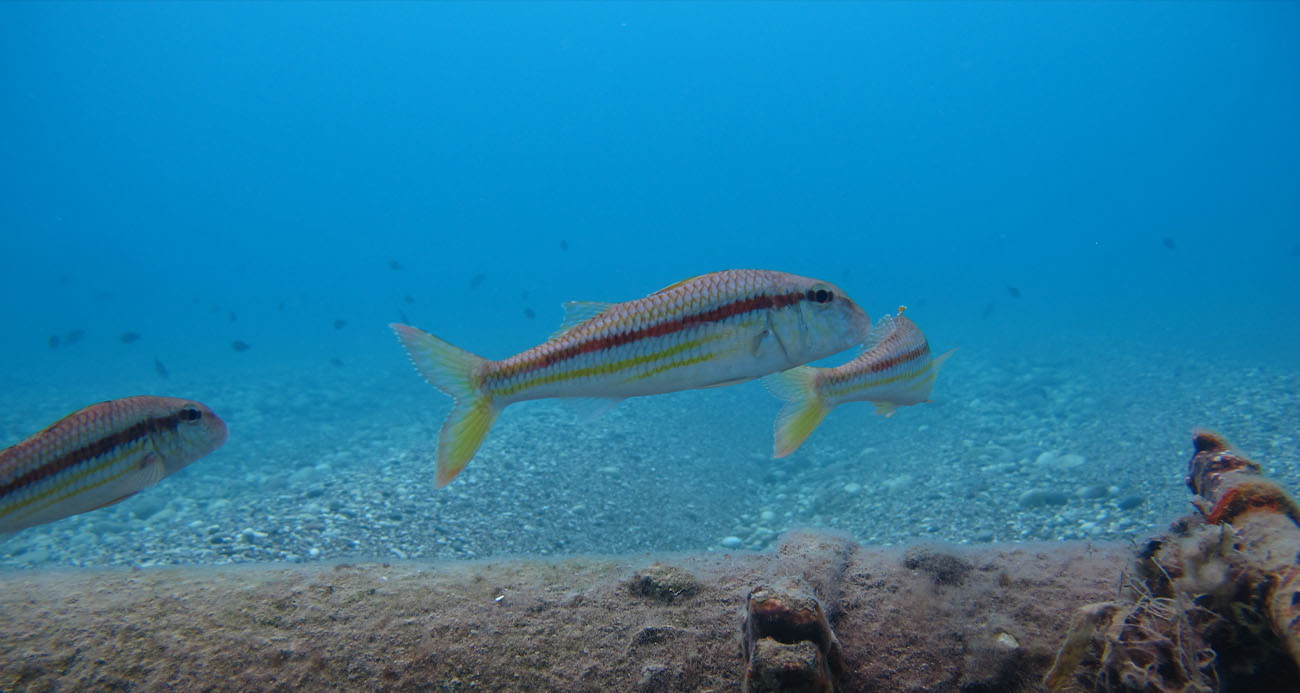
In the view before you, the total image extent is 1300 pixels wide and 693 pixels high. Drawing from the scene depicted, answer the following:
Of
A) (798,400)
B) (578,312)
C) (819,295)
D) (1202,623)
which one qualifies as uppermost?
(578,312)

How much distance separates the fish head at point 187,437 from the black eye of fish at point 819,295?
3.19m

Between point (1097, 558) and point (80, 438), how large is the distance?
537 cm

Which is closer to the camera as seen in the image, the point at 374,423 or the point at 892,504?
the point at 892,504

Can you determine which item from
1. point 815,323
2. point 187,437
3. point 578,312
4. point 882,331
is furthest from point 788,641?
point 187,437

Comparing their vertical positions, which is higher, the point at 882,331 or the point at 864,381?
the point at 882,331

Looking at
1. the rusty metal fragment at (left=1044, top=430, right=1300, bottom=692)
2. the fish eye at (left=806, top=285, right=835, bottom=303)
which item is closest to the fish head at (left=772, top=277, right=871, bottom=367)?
the fish eye at (left=806, top=285, right=835, bottom=303)

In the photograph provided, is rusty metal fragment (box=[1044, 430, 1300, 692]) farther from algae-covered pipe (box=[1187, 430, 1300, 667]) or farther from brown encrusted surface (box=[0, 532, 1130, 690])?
brown encrusted surface (box=[0, 532, 1130, 690])

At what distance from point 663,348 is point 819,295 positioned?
0.79 metres

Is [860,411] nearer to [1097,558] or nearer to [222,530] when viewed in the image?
[1097,558]

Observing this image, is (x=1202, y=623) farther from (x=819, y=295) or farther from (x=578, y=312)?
(x=578, y=312)

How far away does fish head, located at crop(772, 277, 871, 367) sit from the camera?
9.09ft

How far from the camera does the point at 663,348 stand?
276 centimetres

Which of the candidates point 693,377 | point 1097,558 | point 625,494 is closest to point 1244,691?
point 1097,558

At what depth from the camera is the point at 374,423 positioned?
16.6m
